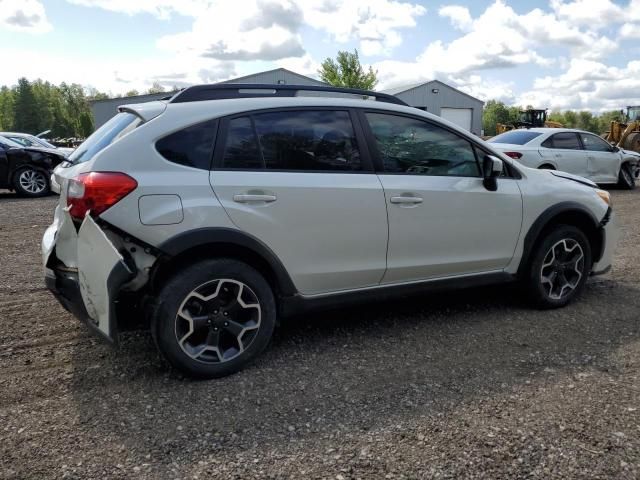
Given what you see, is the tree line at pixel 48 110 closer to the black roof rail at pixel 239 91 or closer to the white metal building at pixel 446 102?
the white metal building at pixel 446 102

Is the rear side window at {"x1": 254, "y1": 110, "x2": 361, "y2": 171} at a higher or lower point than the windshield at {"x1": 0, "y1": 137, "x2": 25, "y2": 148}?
lower

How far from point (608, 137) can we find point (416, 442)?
2611 centimetres

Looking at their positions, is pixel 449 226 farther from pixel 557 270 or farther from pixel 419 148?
pixel 557 270

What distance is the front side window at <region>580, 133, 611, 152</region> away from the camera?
12.6 m

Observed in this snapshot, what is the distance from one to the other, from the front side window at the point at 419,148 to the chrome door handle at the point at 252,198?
3.01ft

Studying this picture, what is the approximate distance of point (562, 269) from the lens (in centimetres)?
452

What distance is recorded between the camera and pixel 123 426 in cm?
278

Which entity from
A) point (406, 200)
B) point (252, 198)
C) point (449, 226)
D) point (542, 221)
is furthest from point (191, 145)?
point (542, 221)

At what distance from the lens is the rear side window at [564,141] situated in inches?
460

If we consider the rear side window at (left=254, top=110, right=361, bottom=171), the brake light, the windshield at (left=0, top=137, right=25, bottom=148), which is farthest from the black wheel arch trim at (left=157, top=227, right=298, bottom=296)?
the windshield at (left=0, top=137, right=25, bottom=148)

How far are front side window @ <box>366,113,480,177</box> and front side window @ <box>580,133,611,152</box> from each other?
9.97m

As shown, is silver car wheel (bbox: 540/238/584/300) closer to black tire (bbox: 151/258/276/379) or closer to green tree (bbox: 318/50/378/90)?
black tire (bbox: 151/258/276/379)

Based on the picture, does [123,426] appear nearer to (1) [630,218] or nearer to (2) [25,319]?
(2) [25,319]

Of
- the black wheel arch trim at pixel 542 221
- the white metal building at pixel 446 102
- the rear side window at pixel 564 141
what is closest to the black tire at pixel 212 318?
the black wheel arch trim at pixel 542 221
